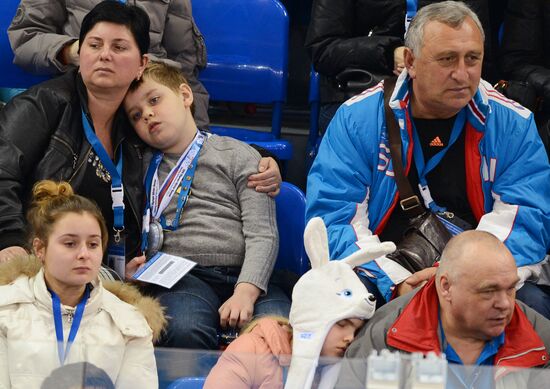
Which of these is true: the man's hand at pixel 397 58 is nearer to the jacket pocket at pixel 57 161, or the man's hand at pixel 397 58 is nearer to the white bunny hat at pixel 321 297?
the jacket pocket at pixel 57 161

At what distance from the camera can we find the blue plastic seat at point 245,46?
4.31 meters

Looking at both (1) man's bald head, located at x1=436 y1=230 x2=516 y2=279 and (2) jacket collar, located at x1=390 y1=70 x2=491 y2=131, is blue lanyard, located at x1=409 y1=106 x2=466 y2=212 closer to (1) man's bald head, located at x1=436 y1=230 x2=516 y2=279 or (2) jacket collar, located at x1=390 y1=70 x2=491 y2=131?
(2) jacket collar, located at x1=390 y1=70 x2=491 y2=131

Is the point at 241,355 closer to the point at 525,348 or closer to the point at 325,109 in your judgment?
the point at 525,348

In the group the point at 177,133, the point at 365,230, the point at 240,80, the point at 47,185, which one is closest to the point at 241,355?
the point at 47,185

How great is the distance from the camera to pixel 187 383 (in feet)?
6.66

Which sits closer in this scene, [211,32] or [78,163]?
[78,163]

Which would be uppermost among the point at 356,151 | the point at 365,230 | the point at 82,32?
the point at 82,32

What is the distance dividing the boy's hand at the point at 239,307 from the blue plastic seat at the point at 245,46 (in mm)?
1197

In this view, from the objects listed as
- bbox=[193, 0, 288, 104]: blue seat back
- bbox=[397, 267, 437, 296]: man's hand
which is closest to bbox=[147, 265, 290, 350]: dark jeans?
bbox=[397, 267, 437, 296]: man's hand

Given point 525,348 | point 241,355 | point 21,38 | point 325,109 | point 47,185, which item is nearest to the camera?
point 241,355

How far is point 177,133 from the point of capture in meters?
3.43

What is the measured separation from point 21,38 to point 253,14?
1005 millimetres

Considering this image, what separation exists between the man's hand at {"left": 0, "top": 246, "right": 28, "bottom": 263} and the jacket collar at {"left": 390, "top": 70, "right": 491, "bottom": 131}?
A: 48.8 inches

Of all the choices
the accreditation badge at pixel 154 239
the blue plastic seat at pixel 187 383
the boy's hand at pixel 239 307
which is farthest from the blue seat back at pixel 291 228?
the blue plastic seat at pixel 187 383
